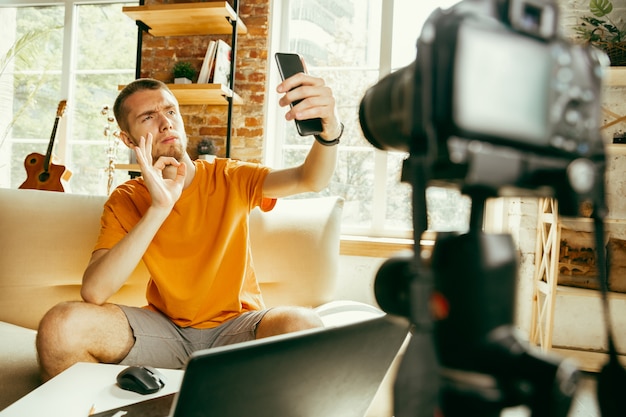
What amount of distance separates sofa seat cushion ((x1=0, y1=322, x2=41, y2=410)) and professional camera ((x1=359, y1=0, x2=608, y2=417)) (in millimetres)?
1323

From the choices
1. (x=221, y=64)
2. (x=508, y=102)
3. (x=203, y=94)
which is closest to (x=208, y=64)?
(x=221, y=64)

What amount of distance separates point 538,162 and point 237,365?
365 mm

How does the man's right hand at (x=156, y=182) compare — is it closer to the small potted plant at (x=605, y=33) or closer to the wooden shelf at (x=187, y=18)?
the wooden shelf at (x=187, y=18)

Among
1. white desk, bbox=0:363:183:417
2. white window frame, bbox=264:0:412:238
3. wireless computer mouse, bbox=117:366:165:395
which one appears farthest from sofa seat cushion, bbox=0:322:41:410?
white window frame, bbox=264:0:412:238

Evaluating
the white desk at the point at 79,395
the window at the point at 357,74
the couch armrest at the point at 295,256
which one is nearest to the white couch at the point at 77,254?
the couch armrest at the point at 295,256

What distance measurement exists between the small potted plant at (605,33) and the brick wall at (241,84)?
1.79 meters

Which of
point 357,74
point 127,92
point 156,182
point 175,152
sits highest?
point 357,74

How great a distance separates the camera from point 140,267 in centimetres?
171

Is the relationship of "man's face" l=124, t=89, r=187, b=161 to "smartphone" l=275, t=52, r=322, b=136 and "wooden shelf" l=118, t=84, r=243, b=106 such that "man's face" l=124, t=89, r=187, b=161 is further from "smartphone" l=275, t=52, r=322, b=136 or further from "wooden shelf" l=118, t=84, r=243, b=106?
"wooden shelf" l=118, t=84, r=243, b=106

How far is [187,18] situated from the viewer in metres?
2.63

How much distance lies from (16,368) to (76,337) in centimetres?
37

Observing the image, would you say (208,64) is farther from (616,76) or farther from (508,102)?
(508,102)

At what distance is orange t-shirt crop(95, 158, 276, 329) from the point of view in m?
1.33

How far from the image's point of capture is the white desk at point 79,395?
73cm
